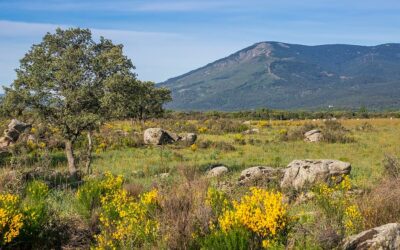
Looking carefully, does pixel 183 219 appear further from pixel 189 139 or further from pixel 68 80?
pixel 189 139

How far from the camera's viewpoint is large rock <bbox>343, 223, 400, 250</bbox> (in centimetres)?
613

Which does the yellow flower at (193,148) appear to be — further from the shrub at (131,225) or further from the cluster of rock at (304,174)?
the shrub at (131,225)

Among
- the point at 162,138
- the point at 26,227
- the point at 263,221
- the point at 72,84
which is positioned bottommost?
the point at 162,138

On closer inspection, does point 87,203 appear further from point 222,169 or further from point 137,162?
point 137,162

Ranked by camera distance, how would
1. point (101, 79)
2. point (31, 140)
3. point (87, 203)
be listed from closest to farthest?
point (87, 203) < point (101, 79) < point (31, 140)

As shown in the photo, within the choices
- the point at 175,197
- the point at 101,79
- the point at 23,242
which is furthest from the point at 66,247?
the point at 101,79

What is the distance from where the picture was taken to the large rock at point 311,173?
44.2 feet

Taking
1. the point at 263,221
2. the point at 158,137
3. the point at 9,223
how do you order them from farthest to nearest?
the point at 158,137
the point at 9,223
the point at 263,221

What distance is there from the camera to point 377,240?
6176mm

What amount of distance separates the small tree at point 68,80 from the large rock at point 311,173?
6496 mm

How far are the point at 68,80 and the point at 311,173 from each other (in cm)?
880

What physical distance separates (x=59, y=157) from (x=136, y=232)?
1800cm

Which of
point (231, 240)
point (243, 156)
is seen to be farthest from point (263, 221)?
point (243, 156)

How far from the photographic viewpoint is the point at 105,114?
17078 mm
